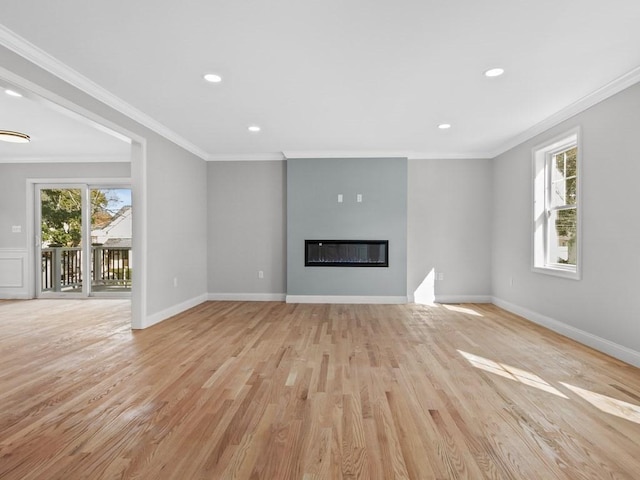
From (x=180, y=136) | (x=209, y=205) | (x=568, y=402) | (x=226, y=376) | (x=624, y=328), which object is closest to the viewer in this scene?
(x=568, y=402)

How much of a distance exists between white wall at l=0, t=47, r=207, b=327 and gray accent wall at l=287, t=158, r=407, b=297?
5.04ft

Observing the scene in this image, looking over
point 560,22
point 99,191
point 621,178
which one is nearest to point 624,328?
point 621,178

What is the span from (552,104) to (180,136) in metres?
4.63

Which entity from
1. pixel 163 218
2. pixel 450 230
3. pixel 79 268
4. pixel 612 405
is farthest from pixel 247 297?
pixel 612 405

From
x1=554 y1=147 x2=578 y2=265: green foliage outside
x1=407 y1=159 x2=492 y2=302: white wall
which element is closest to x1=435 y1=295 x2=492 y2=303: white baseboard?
x1=407 y1=159 x2=492 y2=302: white wall

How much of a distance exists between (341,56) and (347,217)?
3.16 meters

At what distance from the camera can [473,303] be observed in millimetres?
5539

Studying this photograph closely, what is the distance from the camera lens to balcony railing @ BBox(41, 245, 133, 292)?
6.20 m

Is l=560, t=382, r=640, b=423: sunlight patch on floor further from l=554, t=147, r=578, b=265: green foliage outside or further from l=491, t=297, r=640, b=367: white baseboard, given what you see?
l=554, t=147, r=578, b=265: green foliage outside

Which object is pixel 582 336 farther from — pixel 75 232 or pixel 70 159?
pixel 70 159

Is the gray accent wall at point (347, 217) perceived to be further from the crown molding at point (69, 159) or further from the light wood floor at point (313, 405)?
the crown molding at point (69, 159)

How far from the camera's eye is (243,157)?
19.0ft

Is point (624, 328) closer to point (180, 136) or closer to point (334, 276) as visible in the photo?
point (334, 276)

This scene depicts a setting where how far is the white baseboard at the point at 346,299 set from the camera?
5484 millimetres
